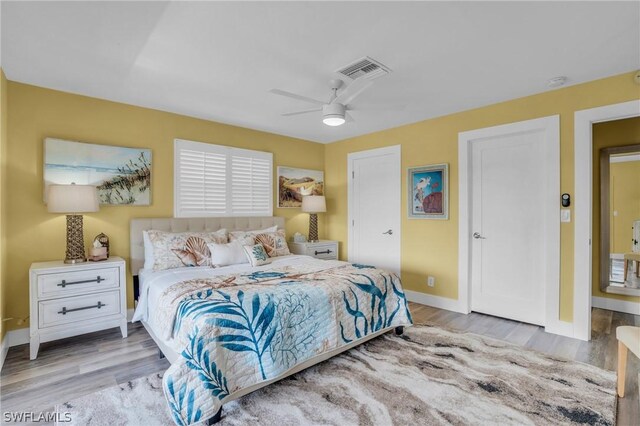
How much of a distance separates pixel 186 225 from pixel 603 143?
543 cm

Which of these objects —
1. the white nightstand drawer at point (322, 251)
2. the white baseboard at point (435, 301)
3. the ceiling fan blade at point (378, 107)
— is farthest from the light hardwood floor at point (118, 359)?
the ceiling fan blade at point (378, 107)

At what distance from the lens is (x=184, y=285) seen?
2.50 meters

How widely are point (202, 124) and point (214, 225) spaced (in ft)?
4.52

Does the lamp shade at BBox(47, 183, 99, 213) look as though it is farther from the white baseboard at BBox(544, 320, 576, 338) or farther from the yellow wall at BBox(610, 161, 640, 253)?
the yellow wall at BBox(610, 161, 640, 253)

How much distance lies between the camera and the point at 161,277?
2.86 m

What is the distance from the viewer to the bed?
180cm

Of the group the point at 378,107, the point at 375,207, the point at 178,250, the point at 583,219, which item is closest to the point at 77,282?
the point at 178,250

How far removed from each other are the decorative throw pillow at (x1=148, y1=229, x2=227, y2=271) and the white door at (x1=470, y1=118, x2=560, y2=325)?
330 cm

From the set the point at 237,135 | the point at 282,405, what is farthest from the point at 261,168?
the point at 282,405

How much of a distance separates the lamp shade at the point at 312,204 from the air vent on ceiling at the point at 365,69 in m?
2.45

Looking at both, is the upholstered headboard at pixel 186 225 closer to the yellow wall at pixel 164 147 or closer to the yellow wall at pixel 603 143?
the yellow wall at pixel 164 147

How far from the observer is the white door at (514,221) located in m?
3.31

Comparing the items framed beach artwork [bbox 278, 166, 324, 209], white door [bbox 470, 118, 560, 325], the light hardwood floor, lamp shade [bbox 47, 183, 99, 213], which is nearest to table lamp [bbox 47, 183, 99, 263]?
lamp shade [bbox 47, 183, 99, 213]

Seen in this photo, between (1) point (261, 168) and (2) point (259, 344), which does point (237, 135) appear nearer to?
(1) point (261, 168)
